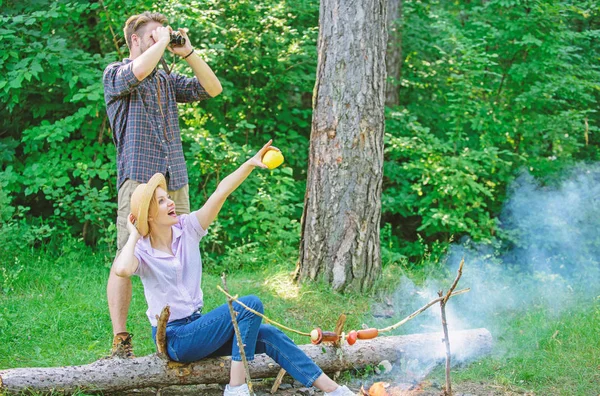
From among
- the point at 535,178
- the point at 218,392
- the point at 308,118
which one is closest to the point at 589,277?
the point at 535,178

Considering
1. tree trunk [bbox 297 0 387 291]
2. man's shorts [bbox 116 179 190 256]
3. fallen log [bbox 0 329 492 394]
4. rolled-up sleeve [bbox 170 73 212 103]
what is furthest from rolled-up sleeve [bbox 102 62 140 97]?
tree trunk [bbox 297 0 387 291]

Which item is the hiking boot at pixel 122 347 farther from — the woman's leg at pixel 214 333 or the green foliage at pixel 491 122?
the green foliage at pixel 491 122

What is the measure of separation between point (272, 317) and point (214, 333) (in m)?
1.56

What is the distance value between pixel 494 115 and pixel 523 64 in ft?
2.39

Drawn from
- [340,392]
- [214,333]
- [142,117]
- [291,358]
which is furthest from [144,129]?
[340,392]

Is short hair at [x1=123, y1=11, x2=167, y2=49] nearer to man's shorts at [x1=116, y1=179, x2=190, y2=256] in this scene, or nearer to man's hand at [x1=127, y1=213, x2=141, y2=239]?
man's shorts at [x1=116, y1=179, x2=190, y2=256]

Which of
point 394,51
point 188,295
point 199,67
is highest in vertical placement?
point 394,51

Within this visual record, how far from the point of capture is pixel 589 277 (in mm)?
6375

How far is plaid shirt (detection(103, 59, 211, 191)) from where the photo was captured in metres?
4.08

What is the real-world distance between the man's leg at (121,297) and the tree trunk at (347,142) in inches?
67.2

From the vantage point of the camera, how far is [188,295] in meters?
3.55

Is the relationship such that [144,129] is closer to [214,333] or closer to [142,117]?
[142,117]

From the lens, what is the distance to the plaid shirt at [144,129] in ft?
13.4

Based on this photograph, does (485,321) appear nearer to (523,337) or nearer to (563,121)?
(523,337)
